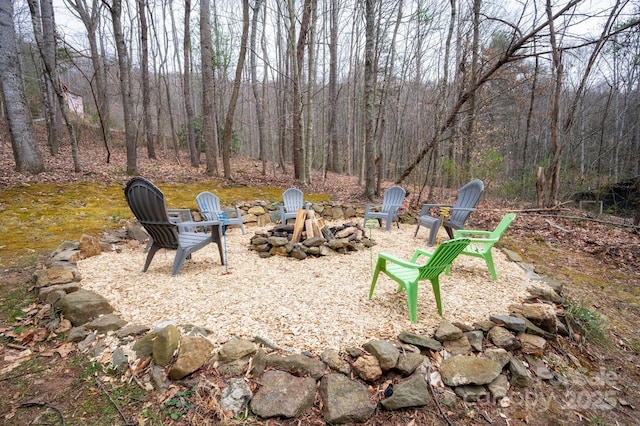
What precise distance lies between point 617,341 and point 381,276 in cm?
199

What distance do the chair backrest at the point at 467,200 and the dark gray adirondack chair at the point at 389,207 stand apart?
1.08 meters

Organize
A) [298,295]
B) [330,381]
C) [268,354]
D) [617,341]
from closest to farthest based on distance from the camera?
[330,381] < [268,354] < [617,341] < [298,295]

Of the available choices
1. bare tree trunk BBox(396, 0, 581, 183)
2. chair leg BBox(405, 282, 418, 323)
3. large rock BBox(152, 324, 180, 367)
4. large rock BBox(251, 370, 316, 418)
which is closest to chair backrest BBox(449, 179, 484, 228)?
bare tree trunk BBox(396, 0, 581, 183)

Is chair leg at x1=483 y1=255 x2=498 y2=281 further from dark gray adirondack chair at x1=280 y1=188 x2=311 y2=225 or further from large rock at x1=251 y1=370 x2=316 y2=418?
dark gray adirondack chair at x1=280 y1=188 x2=311 y2=225

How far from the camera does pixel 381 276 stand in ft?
9.98

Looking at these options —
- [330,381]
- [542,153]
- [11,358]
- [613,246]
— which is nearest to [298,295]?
[330,381]

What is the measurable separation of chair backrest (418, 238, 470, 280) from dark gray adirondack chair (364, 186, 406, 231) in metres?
3.02

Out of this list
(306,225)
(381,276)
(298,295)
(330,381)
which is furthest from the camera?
(306,225)

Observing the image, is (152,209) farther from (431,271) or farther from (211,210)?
(431,271)

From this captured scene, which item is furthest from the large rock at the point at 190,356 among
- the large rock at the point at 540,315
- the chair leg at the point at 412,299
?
the large rock at the point at 540,315

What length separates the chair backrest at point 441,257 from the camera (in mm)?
2092

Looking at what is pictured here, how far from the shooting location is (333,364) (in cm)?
163

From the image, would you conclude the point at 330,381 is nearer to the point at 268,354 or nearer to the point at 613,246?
the point at 268,354

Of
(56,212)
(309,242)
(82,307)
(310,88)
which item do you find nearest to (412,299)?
(309,242)
